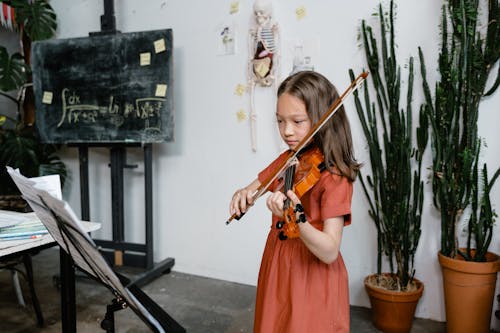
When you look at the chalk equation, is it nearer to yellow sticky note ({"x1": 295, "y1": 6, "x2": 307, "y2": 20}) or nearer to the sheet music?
yellow sticky note ({"x1": 295, "y1": 6, "x2": 307, "y2": 20})

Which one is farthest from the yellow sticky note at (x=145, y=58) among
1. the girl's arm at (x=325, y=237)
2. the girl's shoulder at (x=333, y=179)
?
the girl's arm at (x=325, y=237)

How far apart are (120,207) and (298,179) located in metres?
2.07

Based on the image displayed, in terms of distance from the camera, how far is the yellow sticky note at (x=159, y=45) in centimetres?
260

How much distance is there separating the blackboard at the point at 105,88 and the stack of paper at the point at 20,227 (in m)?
1.15

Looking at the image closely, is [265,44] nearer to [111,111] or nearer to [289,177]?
[111,111]

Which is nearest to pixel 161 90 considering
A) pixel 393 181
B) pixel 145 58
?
pixel 145 58

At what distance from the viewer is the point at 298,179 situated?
1.19 metres

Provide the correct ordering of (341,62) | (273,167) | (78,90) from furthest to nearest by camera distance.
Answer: (78,90), (341,62), (273,167)

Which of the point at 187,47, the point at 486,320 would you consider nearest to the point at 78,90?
the point at 187,47

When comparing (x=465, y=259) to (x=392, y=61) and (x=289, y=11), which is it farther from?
(x=289, y=11)

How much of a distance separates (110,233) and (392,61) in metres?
2.50

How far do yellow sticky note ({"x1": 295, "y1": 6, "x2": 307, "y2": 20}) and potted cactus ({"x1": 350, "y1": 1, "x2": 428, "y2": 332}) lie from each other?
40 centimetres

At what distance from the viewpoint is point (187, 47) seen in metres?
2.83

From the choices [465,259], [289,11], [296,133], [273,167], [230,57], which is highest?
[289,11]
